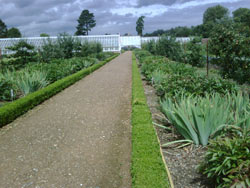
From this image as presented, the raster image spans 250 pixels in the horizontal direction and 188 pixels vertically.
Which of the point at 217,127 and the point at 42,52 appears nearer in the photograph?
the point at 217,127

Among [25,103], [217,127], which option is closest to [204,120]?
[217,127]

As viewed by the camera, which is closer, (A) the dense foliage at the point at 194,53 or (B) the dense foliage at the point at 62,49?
(A) the dense foliage at the point at 194,53

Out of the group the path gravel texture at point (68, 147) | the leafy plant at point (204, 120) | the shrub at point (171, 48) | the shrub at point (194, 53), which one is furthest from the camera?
the shrub at point (171, 48)

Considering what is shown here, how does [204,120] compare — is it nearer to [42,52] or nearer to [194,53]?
[194,53]

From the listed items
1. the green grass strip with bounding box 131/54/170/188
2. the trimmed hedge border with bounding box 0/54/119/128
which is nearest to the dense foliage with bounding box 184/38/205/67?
the trimmed hedge border with bounding box 0/54/119/128

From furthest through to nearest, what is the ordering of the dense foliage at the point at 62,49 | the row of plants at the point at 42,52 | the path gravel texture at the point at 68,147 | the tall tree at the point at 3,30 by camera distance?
the tall tree at the point at 3,30 < the dense foliage at the point at 62,49 < the row of plants at the point at 42,52 < the path gravel texture at the point at 68,147

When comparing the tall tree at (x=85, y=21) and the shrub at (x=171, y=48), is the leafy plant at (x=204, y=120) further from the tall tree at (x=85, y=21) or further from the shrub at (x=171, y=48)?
the tall tree at (x=85, y=21)

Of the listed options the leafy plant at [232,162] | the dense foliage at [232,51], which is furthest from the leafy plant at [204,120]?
the dense foliage at [232,51]

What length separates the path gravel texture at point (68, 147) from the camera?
2.64m

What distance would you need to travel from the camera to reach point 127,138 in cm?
374

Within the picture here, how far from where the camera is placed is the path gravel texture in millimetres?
2639

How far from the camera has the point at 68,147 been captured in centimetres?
343

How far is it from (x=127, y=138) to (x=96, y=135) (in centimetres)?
55

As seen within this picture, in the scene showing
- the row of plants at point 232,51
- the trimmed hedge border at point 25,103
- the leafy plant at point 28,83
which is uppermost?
the row of plants at point 232,51
